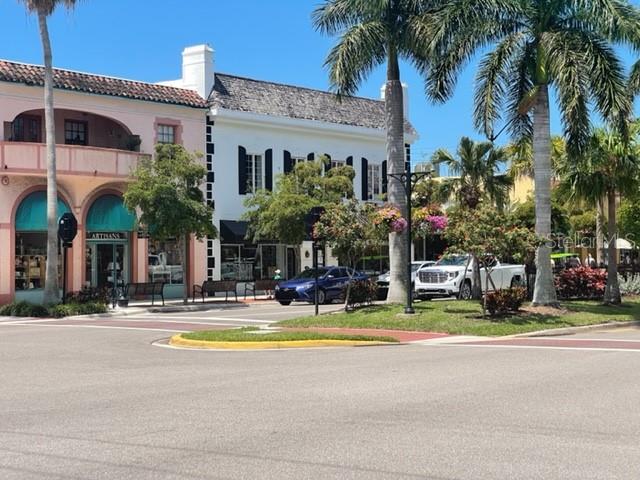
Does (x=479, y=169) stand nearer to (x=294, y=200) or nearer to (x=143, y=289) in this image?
(x=294, y=200)

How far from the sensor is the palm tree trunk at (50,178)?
29.1m

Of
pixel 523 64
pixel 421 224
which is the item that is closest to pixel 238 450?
pixel 523 64

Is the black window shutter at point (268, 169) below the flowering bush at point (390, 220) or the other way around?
the other way around

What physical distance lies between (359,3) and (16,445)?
18451 mm

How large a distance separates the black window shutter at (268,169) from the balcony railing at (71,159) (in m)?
8.07

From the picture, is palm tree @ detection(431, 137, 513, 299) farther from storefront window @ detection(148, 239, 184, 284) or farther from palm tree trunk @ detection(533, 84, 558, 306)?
storefront window @ detection(148, 239, 184, 284)

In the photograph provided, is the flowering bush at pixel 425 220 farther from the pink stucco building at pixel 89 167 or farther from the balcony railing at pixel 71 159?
the balcony railing at pixel 71 159

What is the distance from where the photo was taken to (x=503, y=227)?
812 inches

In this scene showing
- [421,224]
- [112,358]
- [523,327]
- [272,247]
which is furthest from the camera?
[272,247]

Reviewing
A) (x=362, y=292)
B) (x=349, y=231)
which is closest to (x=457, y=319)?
(x=349, y=231)

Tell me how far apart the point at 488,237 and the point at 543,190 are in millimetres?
2840

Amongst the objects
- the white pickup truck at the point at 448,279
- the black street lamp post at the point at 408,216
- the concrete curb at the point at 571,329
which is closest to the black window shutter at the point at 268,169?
the white pickup truck at the point at 448,279

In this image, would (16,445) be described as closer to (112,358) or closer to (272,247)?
(112,358)

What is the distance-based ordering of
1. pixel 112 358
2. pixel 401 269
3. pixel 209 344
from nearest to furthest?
pixel 112 358 < pixel 209 344 < pixel 401 269
